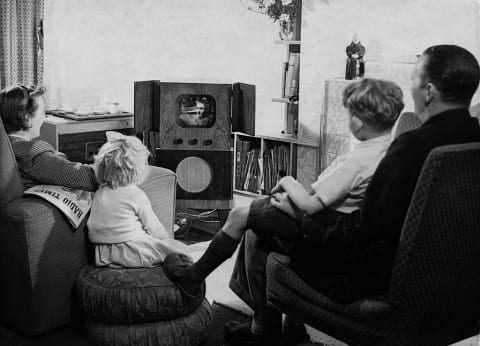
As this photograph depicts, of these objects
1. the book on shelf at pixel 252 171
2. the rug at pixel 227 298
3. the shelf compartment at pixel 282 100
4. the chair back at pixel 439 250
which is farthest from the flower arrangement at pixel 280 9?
the chair back at pixel 439 250

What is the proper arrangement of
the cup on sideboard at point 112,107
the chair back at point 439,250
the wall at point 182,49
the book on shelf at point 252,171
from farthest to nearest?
the cup on sideboard at point 112,107
the book on shelf at point 252,171
the wall at point 182,49
the chair back at point 439,250

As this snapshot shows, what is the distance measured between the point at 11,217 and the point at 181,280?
0.69 meters

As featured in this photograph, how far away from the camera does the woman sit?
2.78 metres

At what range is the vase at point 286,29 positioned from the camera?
15.7 feet

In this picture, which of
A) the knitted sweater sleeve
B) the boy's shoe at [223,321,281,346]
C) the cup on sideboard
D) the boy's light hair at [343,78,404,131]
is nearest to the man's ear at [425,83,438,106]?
the boy's light hair at [343,78,404,131]

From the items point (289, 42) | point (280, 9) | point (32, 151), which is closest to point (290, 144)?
point (289, 42)

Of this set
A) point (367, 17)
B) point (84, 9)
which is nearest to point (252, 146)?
point (367, 17)

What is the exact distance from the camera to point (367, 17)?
14.5ft

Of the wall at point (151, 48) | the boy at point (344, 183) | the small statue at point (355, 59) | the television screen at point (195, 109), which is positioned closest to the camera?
the boy at point (344, 183)

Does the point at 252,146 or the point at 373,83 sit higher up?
the point at 373,83

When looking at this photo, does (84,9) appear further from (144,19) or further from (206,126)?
(206,126)

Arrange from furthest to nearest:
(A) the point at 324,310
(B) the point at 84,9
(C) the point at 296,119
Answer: (B) the point at 84,9 → (C) the point at 296,119 → (A) the point at 324,310

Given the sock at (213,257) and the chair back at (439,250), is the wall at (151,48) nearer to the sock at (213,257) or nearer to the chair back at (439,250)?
the sock at (213,257)

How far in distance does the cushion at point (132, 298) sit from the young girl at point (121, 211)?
79mm
